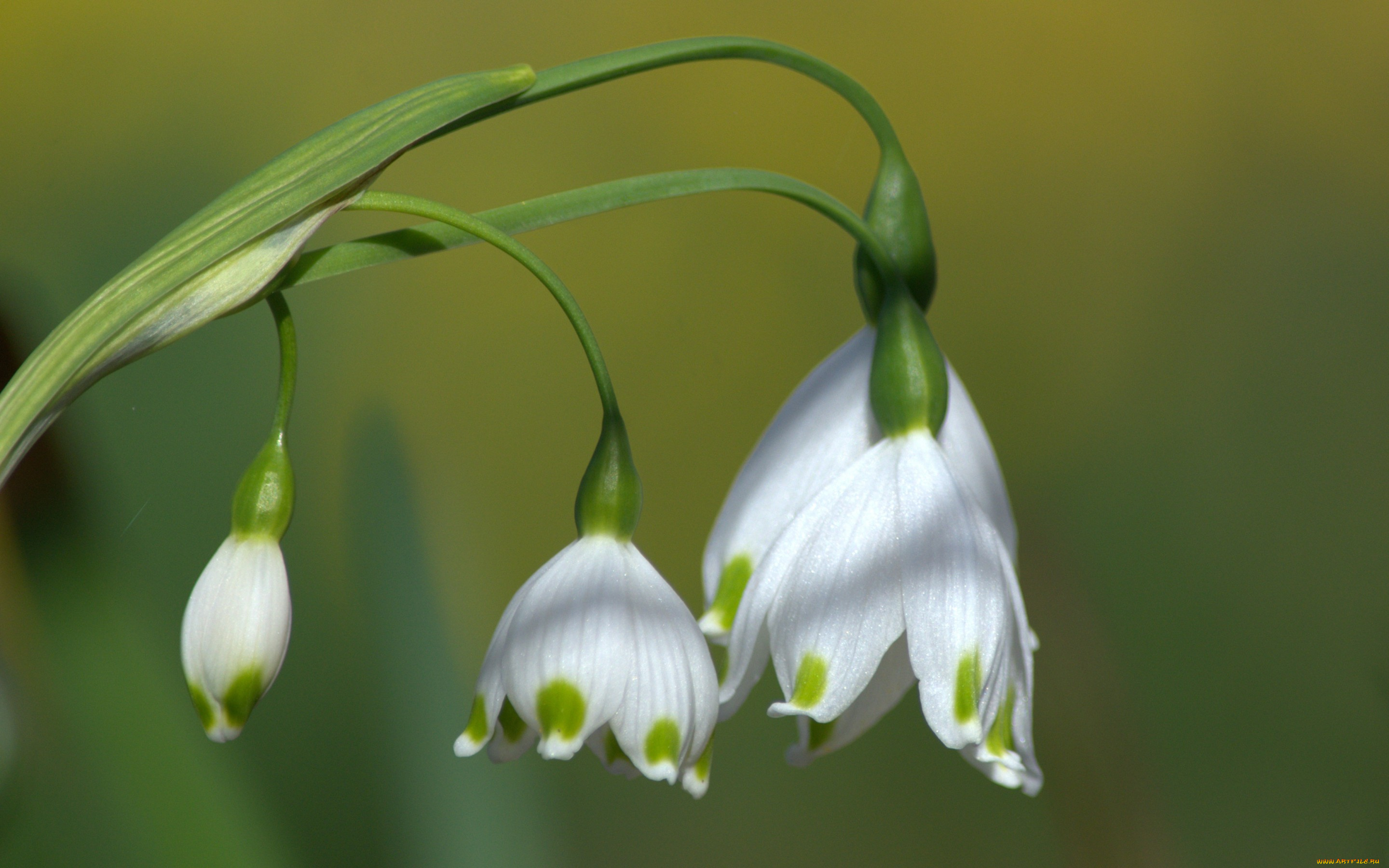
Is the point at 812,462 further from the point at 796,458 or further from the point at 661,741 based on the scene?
the point at 661,741

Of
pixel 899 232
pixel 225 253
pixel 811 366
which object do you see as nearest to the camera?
pixel 225 253

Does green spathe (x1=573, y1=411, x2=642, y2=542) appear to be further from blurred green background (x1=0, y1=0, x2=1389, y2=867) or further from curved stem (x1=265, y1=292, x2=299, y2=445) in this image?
blurred green background (x1=0, y1=0, x2=1389, y2=867)

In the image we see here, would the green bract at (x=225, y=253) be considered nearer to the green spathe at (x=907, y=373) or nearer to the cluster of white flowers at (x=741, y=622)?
the cluster of white flowers at (x=741, y=622)

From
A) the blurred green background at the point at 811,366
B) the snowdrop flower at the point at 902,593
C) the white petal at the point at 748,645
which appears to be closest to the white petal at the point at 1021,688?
the snowdrop flower at the point at 902,593

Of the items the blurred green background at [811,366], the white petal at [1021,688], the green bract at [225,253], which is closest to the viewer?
the green bract at [225,253]

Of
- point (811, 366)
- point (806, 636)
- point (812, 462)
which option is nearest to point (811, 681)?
point (806, 636)

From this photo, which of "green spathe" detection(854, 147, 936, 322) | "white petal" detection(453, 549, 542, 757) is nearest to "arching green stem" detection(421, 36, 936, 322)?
"green spathe" detection(854, 147, 936, 322)
